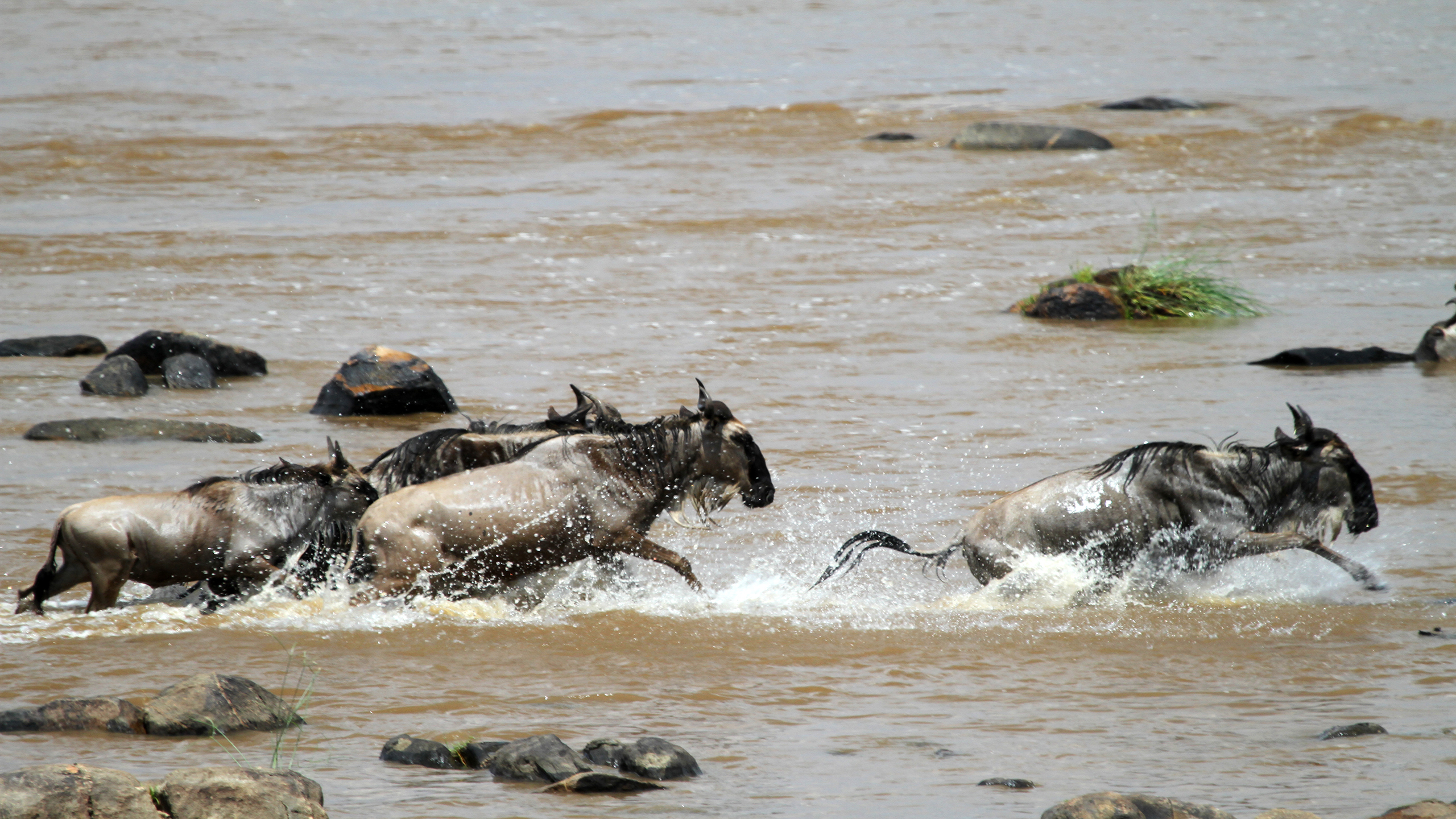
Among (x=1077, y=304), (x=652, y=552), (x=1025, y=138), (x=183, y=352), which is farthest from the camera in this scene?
(x=1025, y=138)

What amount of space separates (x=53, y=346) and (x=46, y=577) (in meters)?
6.92

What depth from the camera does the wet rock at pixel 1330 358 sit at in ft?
42.3

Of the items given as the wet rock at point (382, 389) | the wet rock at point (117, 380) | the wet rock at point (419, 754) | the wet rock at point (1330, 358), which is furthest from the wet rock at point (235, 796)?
the wet rock at point (1330, 358)

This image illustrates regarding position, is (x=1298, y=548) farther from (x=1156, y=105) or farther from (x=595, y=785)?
(x=1156, y=105)

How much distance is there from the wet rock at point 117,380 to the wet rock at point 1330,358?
833 centimetres

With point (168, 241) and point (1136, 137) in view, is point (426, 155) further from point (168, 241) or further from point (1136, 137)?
point (1136, 137)

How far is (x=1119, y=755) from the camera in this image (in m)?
5.24

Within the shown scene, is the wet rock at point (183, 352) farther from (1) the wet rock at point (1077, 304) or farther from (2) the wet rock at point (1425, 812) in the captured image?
(2) the wet rock at point (1425, 812)

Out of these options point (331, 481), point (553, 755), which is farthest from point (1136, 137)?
point (553, 755)

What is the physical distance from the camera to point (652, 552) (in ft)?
23.8

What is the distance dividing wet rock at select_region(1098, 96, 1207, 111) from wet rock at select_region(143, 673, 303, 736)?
2551 cm

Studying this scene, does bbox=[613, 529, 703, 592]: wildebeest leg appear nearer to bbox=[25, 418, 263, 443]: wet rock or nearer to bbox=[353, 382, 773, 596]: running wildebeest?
bbox=[353, 382, 773, 596]: running wildebeest

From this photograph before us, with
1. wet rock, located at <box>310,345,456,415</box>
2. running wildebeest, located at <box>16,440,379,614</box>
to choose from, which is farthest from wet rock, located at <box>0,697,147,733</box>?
wet rock, located at <box>310,345,456,415</box>

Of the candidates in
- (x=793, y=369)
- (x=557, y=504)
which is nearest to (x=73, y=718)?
(x=557, y=504)
